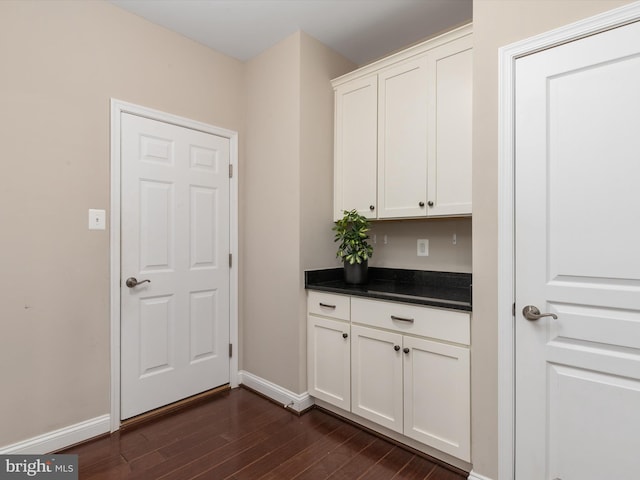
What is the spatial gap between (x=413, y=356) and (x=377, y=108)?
1.66 metres

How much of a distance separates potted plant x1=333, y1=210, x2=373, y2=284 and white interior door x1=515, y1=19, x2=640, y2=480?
1078 millimetres

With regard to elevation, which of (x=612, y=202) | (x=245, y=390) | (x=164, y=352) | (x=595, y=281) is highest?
(x=612, y=202)

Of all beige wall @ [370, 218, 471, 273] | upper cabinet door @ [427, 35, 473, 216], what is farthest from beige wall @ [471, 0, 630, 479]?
beige wall @ [370, 218, 471, 273]

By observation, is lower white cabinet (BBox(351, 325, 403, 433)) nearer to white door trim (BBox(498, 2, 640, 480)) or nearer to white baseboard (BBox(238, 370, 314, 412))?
white baseboard (BBox(238, 370, 314, 412))

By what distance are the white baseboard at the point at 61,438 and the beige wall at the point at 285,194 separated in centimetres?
108

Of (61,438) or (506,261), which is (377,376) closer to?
(506,261)

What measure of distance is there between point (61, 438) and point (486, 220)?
2.63 metres

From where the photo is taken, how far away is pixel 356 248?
2.49 m

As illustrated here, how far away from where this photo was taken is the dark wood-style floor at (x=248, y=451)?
1.81 meters

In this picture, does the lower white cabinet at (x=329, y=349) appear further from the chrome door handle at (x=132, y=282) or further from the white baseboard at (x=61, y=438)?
the white baseboard at (x=61, y=438)

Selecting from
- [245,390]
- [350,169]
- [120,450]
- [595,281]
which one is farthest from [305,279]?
[595,281]

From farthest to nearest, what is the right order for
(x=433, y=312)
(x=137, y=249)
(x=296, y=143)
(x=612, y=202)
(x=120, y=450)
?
Answer: (x=296, y=143), (x=137, y=249), (x=120, y=450), (x=433, y=312), (x=612, y=202)

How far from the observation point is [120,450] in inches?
79.5

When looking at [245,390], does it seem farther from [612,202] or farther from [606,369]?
[612,202]
